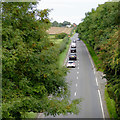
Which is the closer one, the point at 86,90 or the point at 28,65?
the point at 28,65

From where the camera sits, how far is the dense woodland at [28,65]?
9469 mm

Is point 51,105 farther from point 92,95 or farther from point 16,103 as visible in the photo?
point 92,95

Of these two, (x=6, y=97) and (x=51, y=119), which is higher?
(x=6, y=97)

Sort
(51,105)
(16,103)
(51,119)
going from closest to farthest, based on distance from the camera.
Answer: (16,103)
(51,105)
(51,119)

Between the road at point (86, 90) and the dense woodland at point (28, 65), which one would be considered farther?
the road at point (86, 90)

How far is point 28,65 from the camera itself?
34.0ft

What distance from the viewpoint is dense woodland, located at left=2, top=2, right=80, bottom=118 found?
9469 millimetres

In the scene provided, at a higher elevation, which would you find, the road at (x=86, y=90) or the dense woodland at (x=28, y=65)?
the dense woodland at (x=28, y=65)

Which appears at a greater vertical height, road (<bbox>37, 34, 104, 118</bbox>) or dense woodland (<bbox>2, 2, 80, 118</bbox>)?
dense woodland (<bbox>2, 2, 80, 118</bbox>)

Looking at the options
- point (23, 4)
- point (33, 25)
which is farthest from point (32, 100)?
point (23, 4)

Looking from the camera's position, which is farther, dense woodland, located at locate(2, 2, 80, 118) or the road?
the road

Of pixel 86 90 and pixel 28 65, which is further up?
pixel 28 65

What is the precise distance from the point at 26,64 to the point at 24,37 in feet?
4.76

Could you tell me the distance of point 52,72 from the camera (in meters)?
11.4
